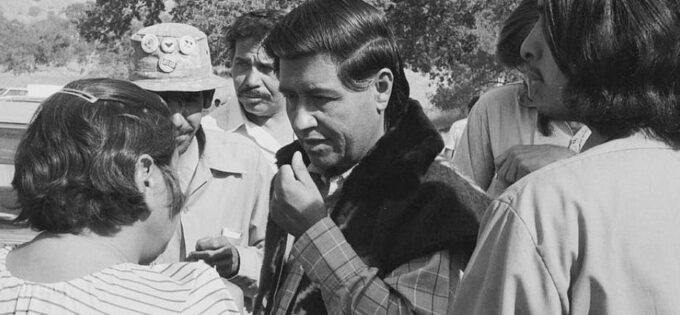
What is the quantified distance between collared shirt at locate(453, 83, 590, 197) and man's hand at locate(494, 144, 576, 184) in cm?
26

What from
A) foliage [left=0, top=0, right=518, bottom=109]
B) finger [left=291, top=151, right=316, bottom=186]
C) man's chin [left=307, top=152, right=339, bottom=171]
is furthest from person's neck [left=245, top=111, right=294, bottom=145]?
foliage [left=0, top=0, right=518, bottom=109]

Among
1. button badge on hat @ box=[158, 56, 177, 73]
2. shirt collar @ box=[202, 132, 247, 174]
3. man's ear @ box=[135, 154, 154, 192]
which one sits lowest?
shirt collar @ box=[202, 132, 247, 174]

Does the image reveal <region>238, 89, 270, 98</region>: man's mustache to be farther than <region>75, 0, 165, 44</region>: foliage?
No

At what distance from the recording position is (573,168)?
150cm

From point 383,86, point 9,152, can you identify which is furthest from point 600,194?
point 9,152

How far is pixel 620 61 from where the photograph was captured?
152cm

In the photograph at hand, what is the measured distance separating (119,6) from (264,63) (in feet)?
53.7

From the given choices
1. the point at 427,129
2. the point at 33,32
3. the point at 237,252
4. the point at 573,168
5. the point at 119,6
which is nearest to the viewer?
the point at 573,168

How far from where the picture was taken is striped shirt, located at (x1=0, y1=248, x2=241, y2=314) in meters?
1.72

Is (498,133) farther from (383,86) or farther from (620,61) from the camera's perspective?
(620,61)

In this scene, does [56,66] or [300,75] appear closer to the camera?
[300,75]

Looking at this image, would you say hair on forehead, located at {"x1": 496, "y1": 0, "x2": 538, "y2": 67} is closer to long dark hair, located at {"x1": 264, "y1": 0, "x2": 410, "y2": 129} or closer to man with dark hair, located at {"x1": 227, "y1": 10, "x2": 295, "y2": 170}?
long dark hair, located at {"x1": 264, "y1": 0, "x2": 410, "y2": 129}

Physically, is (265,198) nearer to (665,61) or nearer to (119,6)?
(665,61)

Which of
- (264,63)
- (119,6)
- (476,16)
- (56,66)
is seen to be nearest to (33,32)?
(56,66)
